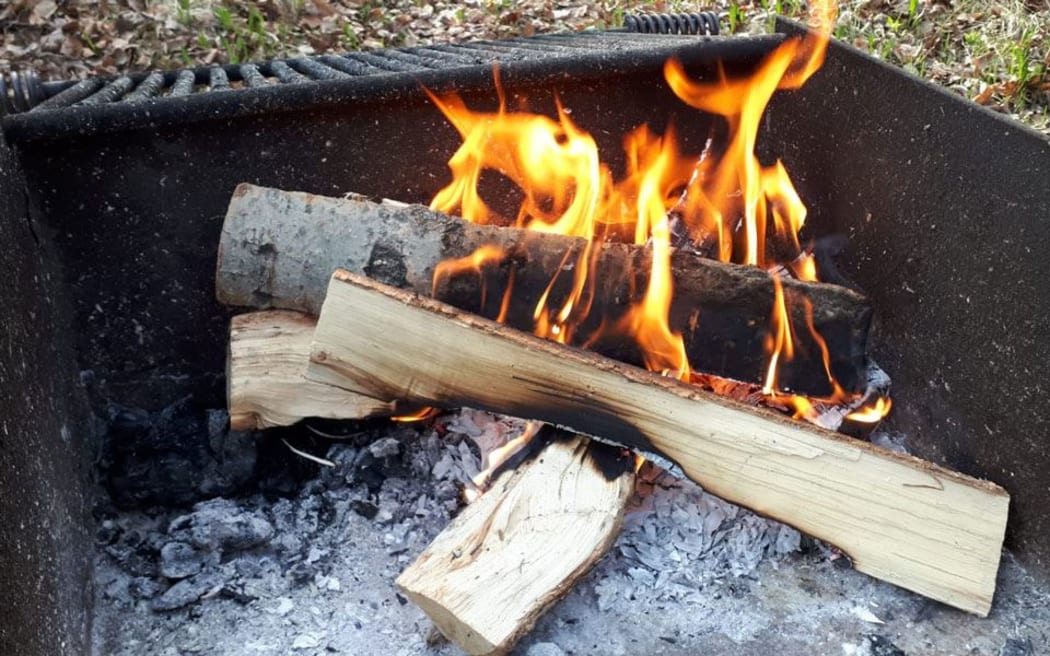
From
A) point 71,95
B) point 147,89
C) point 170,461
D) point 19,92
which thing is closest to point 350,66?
point 147,89

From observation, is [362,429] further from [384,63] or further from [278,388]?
[384,63]

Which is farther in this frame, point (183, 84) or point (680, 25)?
point (680, 25)

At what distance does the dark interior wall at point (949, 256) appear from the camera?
190cm

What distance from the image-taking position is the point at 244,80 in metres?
2.68

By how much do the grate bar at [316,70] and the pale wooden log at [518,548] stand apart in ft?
4.10

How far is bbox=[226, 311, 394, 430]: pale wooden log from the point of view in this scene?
7.27 ft

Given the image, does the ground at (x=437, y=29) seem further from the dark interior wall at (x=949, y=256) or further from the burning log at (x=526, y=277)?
the burning log at (x=526, y=277)

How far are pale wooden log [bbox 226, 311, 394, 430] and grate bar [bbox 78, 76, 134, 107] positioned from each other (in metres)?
0.74

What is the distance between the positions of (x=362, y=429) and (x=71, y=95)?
1289mm

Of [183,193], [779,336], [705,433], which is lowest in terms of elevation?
[705,433]

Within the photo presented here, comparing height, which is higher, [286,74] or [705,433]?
[286,74]

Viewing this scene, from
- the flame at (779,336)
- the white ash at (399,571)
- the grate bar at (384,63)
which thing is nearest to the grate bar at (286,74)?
the grate bar at (384,63)

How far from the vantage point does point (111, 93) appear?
2514 mm

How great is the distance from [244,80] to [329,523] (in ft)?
4.60
